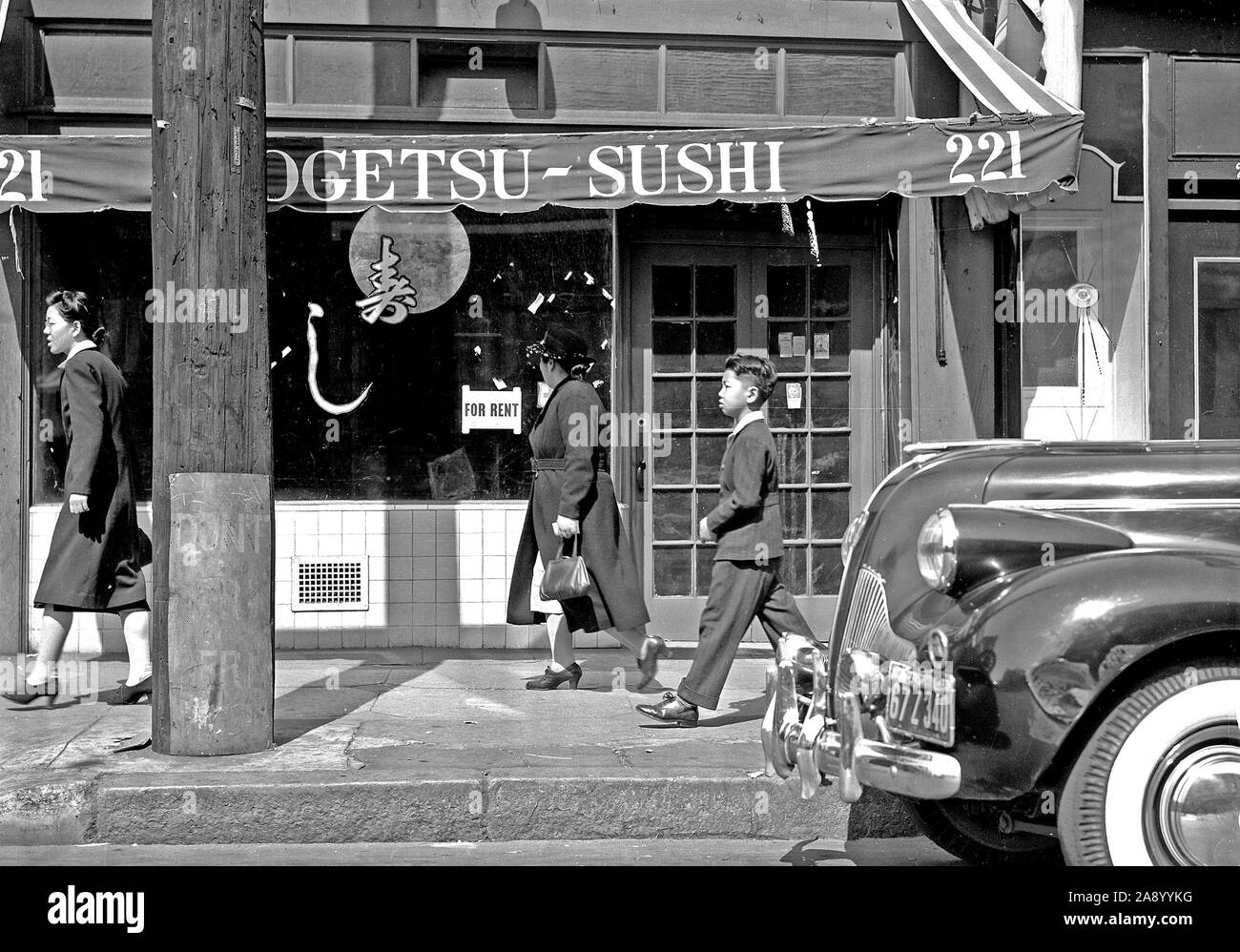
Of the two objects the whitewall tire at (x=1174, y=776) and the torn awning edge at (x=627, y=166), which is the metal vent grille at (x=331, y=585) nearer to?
the torn awning edge at (x=627, y=166)

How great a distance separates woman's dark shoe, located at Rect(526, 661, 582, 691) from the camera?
733 cm

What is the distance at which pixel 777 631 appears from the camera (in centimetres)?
614

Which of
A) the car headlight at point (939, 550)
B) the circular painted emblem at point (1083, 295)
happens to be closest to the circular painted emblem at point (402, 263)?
the circular painted emblem at point (1083, 295)

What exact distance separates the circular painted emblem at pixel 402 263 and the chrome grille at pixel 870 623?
5156 millimetres

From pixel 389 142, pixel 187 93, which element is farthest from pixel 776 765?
pixel 389 142

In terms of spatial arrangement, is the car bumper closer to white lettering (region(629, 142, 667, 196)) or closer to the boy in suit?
the boy in suit

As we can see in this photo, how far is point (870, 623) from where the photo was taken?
405 centimetres

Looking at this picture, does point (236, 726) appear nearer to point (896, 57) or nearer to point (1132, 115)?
point (896, 57)

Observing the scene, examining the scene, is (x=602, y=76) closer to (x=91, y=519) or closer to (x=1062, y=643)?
(x=91, y=519)

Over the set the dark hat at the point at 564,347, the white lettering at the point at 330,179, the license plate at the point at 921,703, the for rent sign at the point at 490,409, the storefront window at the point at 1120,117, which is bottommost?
the license plate at the point at 921,703

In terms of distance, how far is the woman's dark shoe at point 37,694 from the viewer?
6.75m

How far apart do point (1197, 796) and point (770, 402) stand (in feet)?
19.2

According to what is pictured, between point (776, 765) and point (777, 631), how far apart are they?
6.43ft

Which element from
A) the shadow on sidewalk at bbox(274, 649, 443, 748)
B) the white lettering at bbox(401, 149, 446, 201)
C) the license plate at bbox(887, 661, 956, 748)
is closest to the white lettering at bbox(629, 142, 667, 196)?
the white lettering at bbox(401, 149, 446, 201)
